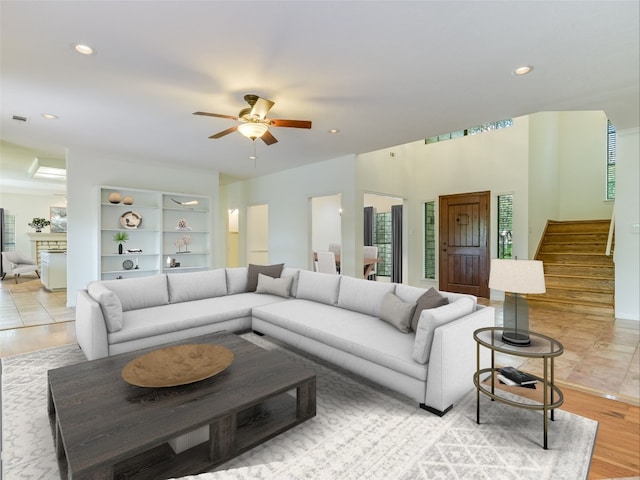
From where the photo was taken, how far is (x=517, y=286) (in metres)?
2.15

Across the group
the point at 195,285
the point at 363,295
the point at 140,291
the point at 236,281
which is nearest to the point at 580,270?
the point at 363,295

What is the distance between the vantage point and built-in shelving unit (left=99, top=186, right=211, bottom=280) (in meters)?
5.86

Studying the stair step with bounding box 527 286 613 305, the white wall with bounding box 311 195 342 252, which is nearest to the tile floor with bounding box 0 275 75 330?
the white wall with bounding box 311 195 342 252

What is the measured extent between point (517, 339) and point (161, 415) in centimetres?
219

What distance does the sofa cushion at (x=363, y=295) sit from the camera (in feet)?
10.6

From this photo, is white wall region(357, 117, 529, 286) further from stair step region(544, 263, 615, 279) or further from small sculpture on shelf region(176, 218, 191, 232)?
small sculpture on shelf region(176, 218, 191, 232)

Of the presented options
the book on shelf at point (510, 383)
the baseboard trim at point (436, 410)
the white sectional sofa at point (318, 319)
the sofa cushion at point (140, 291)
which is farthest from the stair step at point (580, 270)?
the sofa cushion at point (140, 291)

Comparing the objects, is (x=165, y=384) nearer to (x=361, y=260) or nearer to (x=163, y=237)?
(x=361, y=260)

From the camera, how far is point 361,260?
19.4 feet

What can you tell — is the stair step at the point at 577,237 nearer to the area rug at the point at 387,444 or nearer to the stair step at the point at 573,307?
the stair step at the point at 573,307

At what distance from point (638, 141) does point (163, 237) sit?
311 inches

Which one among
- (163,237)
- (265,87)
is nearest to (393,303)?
(265,87)

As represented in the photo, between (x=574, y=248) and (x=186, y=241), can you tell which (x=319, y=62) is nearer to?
(x=186, y=241)

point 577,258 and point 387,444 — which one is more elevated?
point 577,258
